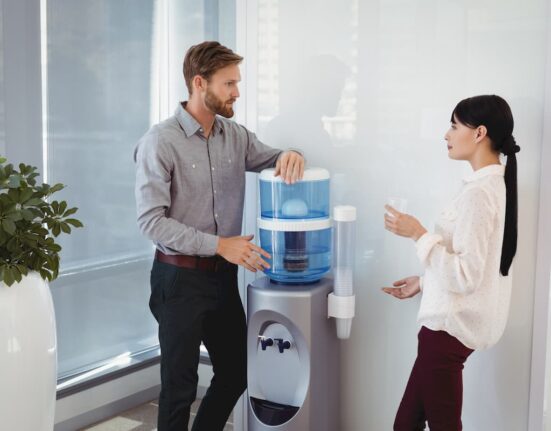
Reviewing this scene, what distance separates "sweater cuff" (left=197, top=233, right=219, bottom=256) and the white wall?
57cm

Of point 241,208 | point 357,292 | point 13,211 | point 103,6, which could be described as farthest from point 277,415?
point 103,6

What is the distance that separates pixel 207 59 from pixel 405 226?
90 centimetres

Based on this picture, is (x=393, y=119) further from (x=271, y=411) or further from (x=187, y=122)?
(x=271, y=411)

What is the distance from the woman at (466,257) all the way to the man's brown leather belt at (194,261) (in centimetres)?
65

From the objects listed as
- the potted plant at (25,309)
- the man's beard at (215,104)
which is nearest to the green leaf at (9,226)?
the potted plant at (25,309)

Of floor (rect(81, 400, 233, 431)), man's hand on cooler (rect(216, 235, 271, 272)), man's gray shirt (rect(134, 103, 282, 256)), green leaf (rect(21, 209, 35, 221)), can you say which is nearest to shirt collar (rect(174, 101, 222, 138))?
man's gray shirt (rect(134, 103, 282, 256))

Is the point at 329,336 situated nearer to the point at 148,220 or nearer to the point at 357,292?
the point at 357,292

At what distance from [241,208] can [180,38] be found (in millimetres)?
1203

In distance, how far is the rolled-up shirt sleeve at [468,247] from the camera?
191cm

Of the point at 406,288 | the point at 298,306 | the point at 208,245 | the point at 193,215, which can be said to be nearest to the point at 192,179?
the point at 193,215

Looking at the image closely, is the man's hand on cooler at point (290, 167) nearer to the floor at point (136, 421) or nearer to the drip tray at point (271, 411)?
the drip tray at point (271, 411)

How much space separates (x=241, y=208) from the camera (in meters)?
2.54

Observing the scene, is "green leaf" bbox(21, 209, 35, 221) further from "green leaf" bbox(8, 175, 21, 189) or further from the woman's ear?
the woman's ear

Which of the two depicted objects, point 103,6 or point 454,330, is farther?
point 103,6
